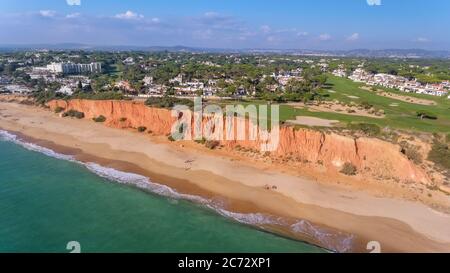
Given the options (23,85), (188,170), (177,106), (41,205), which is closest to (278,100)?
(177,106)

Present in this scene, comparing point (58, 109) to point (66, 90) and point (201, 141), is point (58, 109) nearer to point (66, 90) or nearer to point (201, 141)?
point (66, 90)

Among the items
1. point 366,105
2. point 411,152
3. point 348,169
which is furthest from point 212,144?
point 366,105

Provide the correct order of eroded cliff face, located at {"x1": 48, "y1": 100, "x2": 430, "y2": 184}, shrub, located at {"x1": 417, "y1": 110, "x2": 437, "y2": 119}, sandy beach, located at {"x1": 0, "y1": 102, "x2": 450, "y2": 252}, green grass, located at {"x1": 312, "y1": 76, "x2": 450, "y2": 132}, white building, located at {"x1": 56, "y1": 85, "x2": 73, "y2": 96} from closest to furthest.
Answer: sandy beach, located at {"x1": 0, "y1": 102, "x2": 450, "y2": 252} < eroded cliff face, located at {"x1": 48, "y1": 100, "x2": 430, "y2": 184} < green grass, located at {"x1": 312, "y1": 76, "x2": 450, "y2": 132} < shrub, located at {"x1": 417, "y1": 110, "x2": 437, "y2": 119} < white building, located at {"x1": 56, "y1": 85, "x2": 73, "y2": 96}

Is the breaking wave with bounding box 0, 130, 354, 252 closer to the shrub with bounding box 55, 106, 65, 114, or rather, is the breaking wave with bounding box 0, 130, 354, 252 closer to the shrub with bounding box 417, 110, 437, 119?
the shrub with bounding box 55, 106, 65, 114

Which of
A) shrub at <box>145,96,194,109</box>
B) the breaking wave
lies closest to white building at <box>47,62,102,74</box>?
shrub at <box>145,96,194,109</box>

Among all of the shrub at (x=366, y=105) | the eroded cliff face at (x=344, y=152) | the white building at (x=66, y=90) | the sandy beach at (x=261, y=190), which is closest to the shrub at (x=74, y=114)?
the sandy beach at (x=261, y=190)
